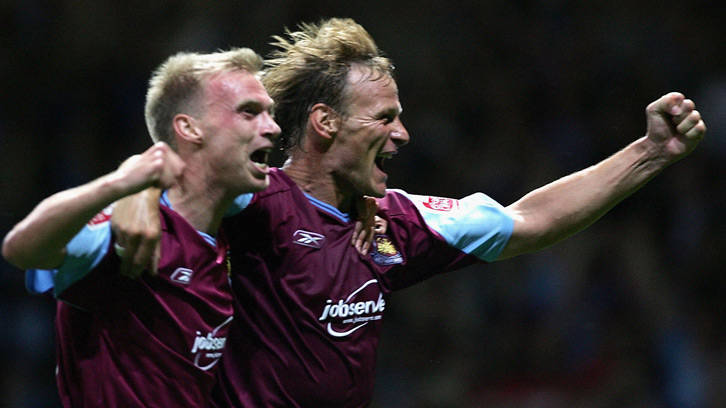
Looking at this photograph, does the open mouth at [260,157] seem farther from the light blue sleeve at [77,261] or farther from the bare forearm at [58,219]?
the bare forearm at [58,219]

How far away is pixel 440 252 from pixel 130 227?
1.33m

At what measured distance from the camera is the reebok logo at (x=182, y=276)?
2.76 m

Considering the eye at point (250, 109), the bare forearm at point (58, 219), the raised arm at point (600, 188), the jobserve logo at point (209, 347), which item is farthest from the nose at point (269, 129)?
the raised arm at point (600, 188)

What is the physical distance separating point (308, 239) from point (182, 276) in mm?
552

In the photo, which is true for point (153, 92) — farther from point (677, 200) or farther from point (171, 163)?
point (677, 200)

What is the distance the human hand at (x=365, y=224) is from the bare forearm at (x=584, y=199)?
53cm

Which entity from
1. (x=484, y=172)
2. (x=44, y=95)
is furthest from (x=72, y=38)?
(x=484, y=172)

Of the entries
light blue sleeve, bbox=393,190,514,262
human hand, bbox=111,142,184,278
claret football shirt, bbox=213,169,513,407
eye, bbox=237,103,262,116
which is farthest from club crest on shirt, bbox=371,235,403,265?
human hand, bbox=111,142,184,278

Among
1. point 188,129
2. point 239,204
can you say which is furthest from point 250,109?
point 239,204

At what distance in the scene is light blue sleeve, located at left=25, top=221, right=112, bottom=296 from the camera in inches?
97.5

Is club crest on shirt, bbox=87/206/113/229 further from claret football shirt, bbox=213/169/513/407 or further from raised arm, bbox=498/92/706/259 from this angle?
raised arm, bbox=498/92/706/259

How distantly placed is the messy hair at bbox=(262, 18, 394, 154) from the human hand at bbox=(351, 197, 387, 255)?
0.33 m

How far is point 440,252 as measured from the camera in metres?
3.49

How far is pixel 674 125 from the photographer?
3.54m
